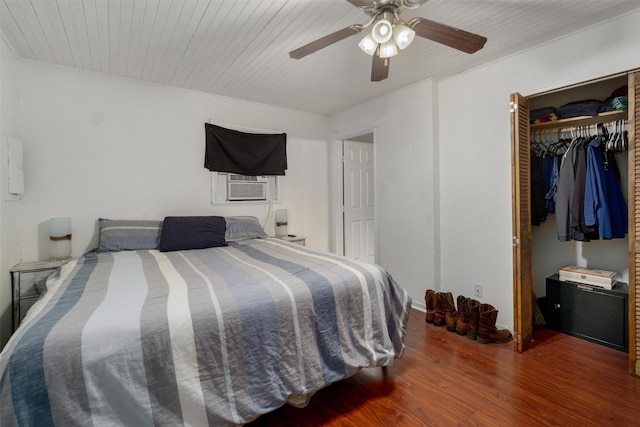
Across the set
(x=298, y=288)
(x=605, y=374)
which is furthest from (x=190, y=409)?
(x=605, y=374)

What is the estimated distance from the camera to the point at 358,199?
455cm

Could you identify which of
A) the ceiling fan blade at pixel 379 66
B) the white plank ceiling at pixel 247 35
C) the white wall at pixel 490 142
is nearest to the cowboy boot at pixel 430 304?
the white wall at pixel 490 142

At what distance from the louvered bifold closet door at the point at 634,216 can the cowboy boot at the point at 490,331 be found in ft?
2.41

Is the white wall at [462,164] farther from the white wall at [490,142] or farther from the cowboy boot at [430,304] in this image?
the cowboy boot at [430,304]

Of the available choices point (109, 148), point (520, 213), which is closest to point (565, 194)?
point (520, 213)

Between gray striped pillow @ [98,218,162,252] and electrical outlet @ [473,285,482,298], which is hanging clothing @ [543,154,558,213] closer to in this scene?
electrical outlet @ [473,285,482,298]

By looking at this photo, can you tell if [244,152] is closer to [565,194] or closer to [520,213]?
[520,213]

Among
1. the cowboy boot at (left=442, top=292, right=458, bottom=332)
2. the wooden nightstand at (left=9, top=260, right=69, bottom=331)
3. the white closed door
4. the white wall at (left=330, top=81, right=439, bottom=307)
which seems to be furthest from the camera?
the white closed door

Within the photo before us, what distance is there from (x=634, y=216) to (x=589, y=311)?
0.94m

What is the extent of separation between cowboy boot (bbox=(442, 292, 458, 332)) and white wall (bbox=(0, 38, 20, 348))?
3.50 metres

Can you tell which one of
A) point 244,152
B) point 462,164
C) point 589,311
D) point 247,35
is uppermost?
point 247,35

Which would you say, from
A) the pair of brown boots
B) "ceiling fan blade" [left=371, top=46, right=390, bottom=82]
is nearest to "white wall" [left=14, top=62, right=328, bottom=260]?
"ceiling fan blade" [left=371, top=46, right=390, bottom=82]

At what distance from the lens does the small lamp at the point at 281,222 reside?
3756 mm

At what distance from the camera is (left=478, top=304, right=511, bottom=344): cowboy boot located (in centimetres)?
242
